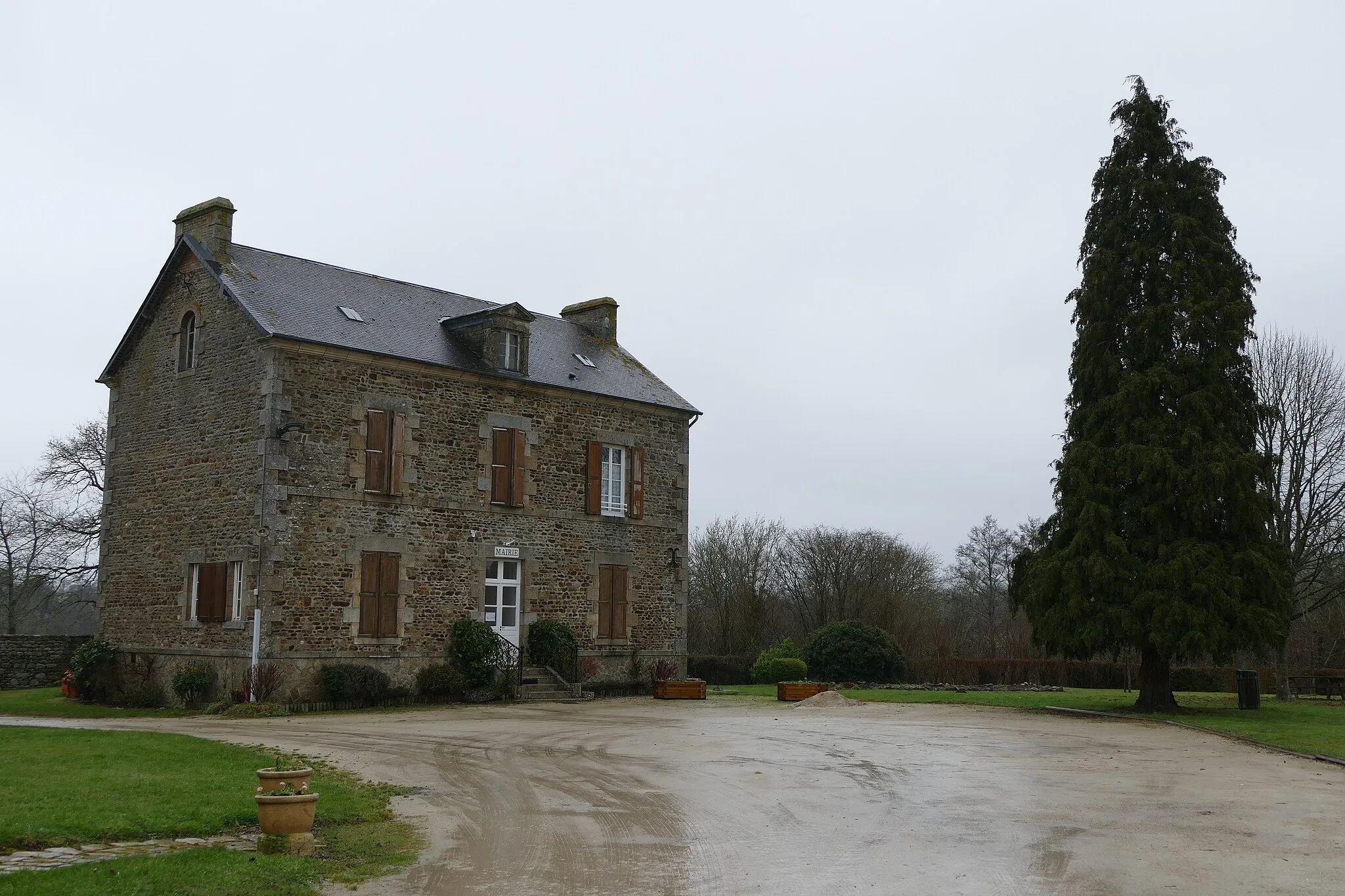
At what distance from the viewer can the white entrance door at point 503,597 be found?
76.5ft

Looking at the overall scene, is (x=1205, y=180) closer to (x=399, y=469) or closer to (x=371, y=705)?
(x=399, y=469)

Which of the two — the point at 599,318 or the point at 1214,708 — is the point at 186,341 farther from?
the point at 1214,708

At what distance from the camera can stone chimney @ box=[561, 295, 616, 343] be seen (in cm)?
2889

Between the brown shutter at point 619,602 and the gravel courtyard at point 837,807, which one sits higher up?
the brown shutter at point 619,602

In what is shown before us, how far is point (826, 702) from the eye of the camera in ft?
75.3

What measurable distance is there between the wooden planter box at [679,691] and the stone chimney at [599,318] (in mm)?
8611

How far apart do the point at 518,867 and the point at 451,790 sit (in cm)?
347

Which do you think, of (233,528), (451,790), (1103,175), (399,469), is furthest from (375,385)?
(1103,175)

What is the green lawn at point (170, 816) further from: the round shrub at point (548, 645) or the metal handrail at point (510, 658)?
the round shrub at point (548, 645)

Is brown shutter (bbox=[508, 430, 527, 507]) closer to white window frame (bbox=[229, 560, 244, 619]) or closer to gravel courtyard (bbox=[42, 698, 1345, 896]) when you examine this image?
white window frame (bbox=[229, 560, 244, 619])

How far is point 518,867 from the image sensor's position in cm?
759

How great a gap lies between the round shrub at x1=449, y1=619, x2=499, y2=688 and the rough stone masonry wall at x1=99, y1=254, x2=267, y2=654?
3.83 metres

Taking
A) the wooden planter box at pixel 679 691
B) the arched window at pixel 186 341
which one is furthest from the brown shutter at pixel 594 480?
the arched window at pixel 186 341

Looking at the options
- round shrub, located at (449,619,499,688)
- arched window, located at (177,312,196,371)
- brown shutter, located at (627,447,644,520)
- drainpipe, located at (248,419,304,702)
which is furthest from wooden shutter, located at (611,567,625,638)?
arched window, located at (177,312,196,371)
